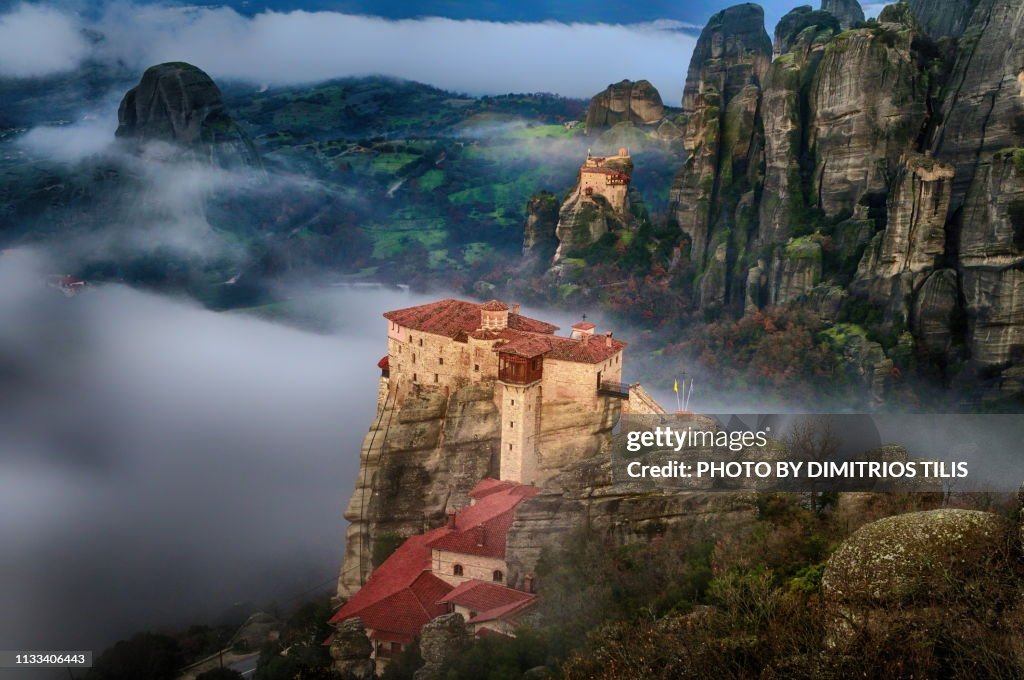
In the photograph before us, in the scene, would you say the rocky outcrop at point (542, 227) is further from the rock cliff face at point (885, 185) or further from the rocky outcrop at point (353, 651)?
the rocky outcrop at point (353, 651)

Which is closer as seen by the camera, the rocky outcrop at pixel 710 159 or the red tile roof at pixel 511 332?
the red tile roof at pixel 511 332

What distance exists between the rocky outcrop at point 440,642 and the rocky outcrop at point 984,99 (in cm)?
3261

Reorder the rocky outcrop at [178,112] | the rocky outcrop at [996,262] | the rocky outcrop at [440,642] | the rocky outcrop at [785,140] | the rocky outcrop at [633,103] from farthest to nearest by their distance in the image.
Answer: the rocky outcrop at [178,112], the rocky outcrop at [633,103], the rocky outcrop at [785,140], the rocky outcrop at [996,262], the rocky outcrop at [440,642]

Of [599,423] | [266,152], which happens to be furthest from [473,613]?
[266,152]

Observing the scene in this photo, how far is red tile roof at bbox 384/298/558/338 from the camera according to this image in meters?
41.6

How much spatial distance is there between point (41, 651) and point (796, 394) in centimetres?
3214

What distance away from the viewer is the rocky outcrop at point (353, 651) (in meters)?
34.3

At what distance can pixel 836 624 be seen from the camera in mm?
16844

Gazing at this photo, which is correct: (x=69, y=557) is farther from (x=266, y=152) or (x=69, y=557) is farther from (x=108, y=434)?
(x=266, y=152)

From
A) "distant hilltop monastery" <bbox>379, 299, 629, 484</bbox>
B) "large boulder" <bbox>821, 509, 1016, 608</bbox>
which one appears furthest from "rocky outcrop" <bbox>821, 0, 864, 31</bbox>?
"large boulder" <bbox>821, 509, 1016, 608</bbox>

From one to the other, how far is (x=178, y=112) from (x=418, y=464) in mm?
71224

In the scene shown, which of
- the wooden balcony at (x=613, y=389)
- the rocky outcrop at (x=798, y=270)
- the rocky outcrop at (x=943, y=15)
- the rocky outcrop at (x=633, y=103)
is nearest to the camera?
the wooden balcony at (x=613, y=389)

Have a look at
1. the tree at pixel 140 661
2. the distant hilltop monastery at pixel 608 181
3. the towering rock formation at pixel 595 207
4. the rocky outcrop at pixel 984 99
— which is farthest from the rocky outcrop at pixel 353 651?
the distant hilltop monastery at pixel 608 181

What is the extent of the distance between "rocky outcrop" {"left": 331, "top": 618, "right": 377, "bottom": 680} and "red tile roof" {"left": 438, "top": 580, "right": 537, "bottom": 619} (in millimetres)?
2761
